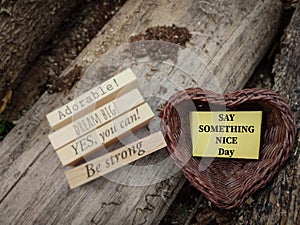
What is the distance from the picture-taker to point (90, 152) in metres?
1.97

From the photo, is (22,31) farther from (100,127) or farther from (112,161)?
(112,161)

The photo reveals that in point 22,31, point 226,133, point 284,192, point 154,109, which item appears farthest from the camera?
point 22,31

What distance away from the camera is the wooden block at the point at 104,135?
6.44 feet

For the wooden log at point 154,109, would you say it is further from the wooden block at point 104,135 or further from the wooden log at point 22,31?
the wooden log at point 22,31

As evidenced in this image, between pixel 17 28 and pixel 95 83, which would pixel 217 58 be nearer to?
pixel 95 83

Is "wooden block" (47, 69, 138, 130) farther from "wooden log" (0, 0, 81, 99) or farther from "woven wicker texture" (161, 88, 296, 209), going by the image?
"wooden log" (0, 0, 81, 99)

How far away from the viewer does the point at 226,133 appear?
192 cm

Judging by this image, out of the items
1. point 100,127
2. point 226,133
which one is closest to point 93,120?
point 100,127

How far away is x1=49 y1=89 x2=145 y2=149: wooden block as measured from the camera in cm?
198

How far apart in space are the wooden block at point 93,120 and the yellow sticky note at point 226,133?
0.81 feet

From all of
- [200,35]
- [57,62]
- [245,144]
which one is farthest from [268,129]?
[57,62]

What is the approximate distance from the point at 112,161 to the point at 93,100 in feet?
0.78

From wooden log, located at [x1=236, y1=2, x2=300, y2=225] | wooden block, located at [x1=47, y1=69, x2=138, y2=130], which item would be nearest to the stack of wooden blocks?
wooden block, located at [x1=47, y1=69, x2=138, y2=130]

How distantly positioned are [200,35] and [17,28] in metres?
0.77
